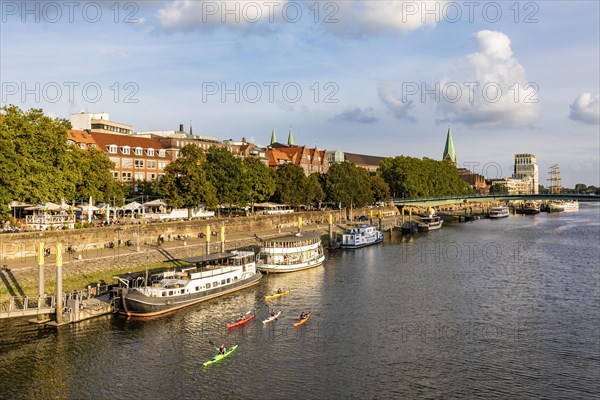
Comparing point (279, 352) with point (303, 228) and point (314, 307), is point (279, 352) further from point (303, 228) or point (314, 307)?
point (303, 228)

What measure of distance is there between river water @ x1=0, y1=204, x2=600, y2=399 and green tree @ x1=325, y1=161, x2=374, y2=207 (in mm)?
85125

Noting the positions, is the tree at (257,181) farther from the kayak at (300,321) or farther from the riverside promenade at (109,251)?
the kayak at (300,321)

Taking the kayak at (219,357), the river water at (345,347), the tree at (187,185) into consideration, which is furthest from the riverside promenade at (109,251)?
the kayak at (219,357)

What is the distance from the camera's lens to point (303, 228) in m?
131

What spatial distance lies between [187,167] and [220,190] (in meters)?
13.3

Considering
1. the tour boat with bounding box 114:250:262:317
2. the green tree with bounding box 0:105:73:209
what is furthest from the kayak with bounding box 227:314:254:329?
the green tree with bounding box 0:105:73:209

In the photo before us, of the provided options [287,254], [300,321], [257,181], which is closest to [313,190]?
[257,181]

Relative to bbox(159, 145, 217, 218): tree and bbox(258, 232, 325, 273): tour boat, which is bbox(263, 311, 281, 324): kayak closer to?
bbox(258, 232, 325, 273): tour boat

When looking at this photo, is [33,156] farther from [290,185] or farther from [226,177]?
[290,185]

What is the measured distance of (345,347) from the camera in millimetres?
47594

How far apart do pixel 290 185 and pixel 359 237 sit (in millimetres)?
31414

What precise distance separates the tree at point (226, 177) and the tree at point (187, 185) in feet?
25.8

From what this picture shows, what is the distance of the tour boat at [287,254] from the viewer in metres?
82.4

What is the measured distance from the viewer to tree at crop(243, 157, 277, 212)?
125 m
